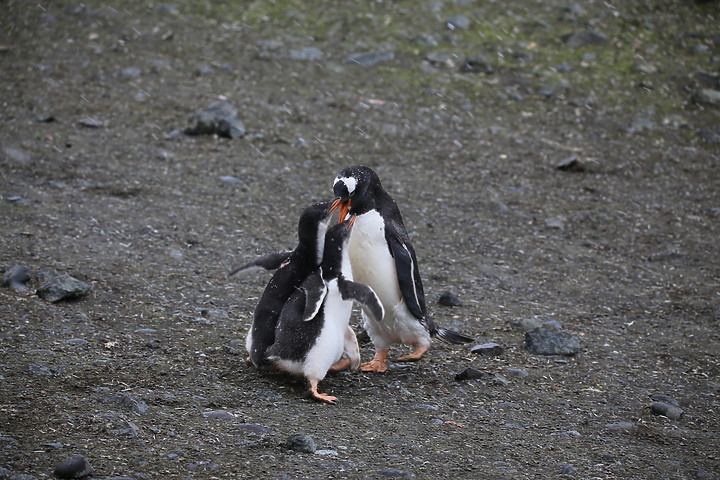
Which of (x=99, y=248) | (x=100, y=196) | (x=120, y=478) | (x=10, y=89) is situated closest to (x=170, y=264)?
(x=99, y=248)

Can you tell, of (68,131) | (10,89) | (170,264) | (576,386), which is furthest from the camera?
(10,89)

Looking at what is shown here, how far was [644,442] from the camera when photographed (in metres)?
3.97

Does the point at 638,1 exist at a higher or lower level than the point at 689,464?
higher

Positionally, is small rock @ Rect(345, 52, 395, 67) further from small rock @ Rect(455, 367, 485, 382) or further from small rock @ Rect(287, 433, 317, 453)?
small rock @ Rect(287, 433, 317, 453)

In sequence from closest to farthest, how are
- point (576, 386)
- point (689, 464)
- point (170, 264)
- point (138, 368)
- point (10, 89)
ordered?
point (689, 464)
point (138, 368)
point (576, 386)
point (170, 264)
point (10, 89)

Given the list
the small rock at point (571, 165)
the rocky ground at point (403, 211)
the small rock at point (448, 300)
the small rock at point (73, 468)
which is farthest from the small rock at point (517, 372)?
the small rock at point (571, 165)

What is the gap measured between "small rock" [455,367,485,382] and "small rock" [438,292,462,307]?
100cm

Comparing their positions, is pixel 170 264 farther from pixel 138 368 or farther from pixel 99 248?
pixel 138 368

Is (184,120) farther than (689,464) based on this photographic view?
Yes

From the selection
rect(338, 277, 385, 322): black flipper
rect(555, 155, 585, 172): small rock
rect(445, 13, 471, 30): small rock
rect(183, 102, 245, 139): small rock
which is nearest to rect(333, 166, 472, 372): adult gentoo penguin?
rect(338, 277, 385, 322): black flipper

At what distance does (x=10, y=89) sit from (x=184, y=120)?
171cm

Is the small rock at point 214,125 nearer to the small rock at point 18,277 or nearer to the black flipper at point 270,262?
the small rock at point 18,277

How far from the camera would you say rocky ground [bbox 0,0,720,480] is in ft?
12.2

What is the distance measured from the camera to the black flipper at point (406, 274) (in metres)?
4.61
